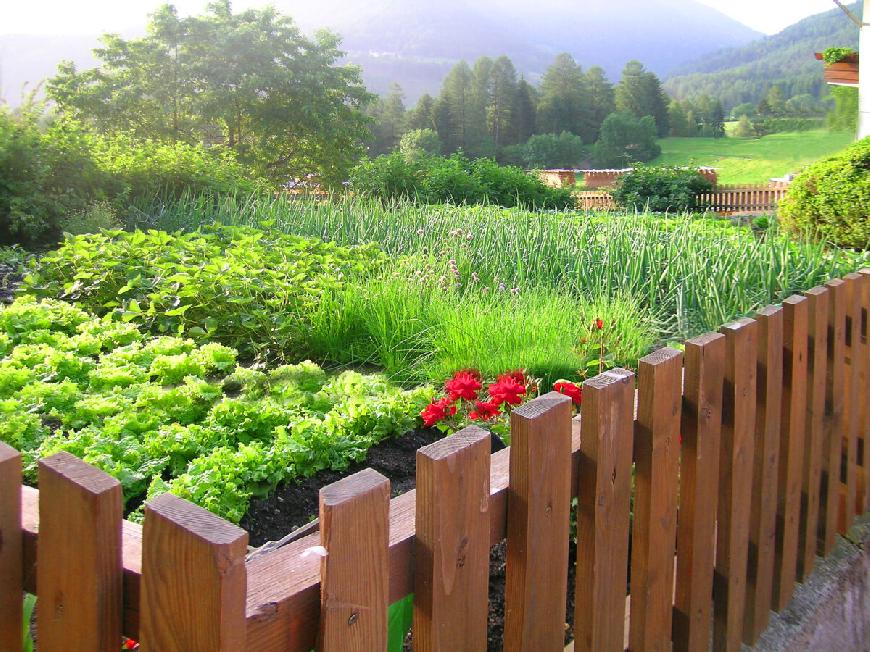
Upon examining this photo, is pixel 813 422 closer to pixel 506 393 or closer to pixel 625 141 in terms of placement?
pixel 506 393

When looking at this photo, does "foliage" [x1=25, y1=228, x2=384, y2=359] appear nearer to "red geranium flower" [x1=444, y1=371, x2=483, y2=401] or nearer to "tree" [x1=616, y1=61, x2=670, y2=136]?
"red geranium flower" [x1=444, y1=371, x2=483, y2=401]

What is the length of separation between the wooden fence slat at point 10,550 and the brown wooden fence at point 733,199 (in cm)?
2364

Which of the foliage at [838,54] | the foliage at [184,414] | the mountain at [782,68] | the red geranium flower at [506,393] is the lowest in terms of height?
the foliage at [184,414]

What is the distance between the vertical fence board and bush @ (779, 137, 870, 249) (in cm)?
973

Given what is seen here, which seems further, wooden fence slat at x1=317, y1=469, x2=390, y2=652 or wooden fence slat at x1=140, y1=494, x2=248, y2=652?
wooden fence slat at x1=317, y1=469, x2=390, y2=652

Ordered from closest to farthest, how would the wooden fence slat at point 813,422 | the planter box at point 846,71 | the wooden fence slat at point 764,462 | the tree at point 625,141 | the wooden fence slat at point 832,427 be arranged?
the wooden fence slat at point 764,462, the wooden fence slat at point 813,422, the wooden fence slat at point 832,427, the planter box at point 846,71, the tree at point 625,141

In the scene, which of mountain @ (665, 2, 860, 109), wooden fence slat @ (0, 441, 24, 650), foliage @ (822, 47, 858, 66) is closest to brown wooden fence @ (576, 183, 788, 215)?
foliage @ (822, 47, 858, 66)

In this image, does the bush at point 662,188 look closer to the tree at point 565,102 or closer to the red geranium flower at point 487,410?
the red geranium flower at point 487,410

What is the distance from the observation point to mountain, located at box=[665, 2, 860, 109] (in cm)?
11285

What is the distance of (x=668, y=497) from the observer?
5.89 feet

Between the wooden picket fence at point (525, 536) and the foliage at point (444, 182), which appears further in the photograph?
the foliage at point (444, 182)

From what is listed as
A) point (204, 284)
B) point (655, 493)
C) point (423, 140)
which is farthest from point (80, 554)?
point (423, 140)

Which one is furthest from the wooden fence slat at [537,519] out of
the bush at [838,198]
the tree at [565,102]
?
the tree at [565,102]

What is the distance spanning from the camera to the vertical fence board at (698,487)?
1866 millimetres
